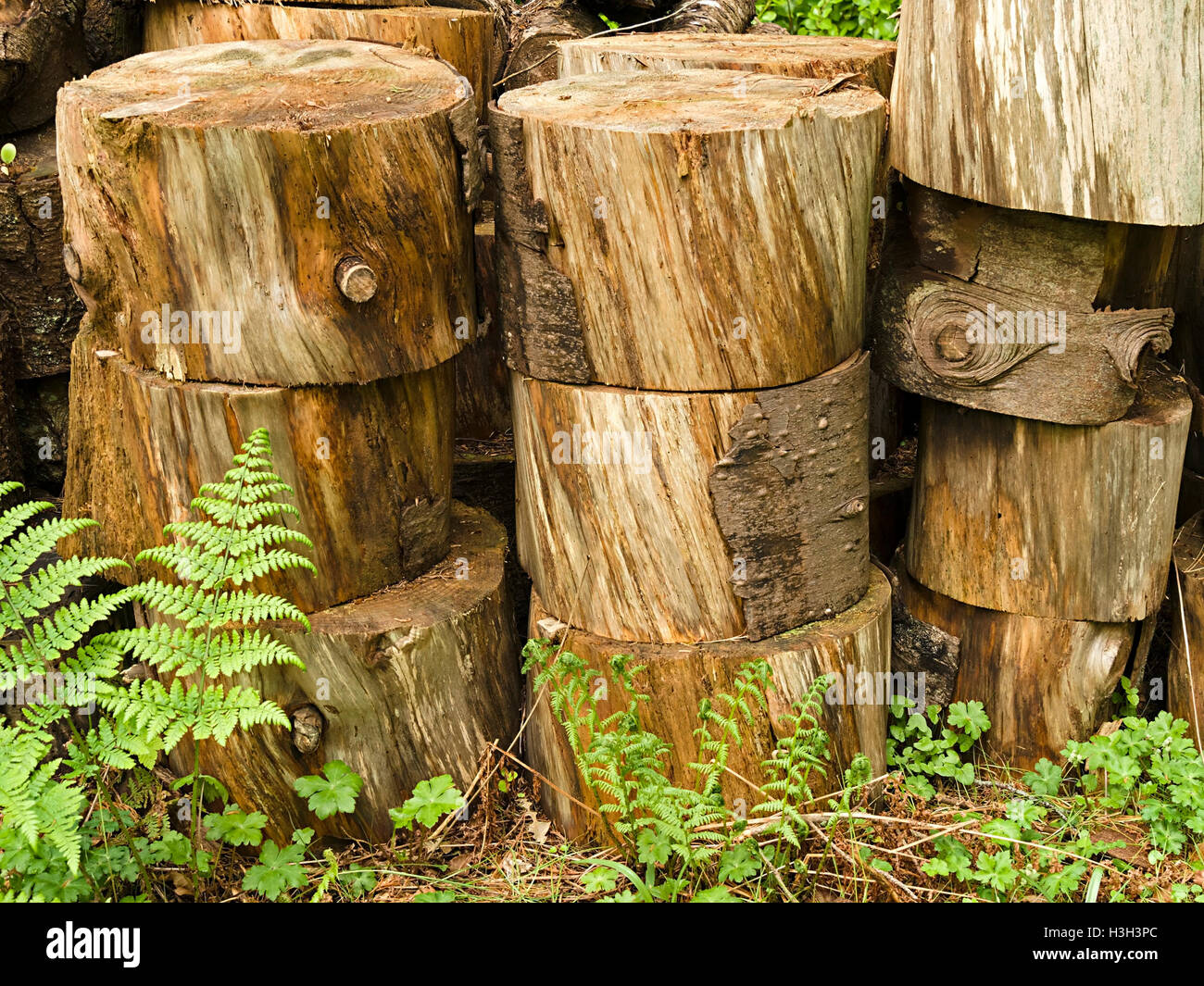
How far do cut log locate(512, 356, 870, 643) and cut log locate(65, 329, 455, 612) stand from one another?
33cm

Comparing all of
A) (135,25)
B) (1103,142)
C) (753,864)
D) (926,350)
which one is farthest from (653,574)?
(135,25)

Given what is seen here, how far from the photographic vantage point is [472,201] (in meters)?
3.24

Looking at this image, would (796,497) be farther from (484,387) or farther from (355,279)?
(484,387)

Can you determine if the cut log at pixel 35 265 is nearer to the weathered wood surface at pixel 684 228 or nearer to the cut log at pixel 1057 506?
the weathered wood surface at pixel 684 228

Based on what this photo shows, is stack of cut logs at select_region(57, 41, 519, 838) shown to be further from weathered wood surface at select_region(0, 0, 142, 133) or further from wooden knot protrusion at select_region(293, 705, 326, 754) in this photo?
weathered wood surface at select_region(0, 0, 142, 133)

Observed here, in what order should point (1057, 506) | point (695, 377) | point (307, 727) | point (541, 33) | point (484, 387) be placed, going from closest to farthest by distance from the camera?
point (695, 377) < point (307, 727) < point (1057, 506) < point (484, 387) < point (541, 33)

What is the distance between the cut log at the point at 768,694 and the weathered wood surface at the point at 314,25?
6.50 feet

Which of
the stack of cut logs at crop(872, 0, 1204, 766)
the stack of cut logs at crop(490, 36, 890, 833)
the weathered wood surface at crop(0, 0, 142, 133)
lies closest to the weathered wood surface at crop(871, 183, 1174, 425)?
the stack of cut logs at crop(872, 0, 1204, 766)

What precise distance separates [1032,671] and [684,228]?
1.81 meters

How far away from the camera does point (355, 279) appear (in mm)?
2957

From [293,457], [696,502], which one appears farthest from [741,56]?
[293,457]

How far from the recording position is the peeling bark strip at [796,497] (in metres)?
3.10

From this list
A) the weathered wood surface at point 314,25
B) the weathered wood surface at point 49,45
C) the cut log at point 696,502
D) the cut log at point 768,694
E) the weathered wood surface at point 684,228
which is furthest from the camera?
the weathered wood surface at point 314,25

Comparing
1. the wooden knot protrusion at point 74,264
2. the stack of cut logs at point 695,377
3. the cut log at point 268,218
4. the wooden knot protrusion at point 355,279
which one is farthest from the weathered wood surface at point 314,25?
the wooden knot protrusion at point 355,279
